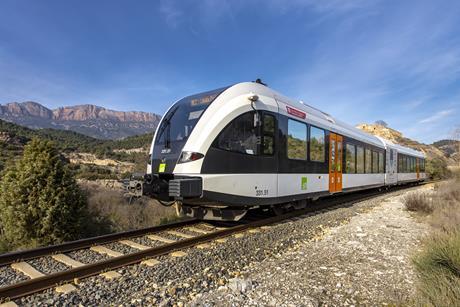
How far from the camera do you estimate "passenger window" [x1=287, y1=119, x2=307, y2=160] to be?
808cm

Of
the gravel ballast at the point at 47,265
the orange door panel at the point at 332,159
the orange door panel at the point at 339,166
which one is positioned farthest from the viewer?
the orange door panel at the point at 339,166

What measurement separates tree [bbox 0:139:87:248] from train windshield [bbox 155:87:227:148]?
234 cm

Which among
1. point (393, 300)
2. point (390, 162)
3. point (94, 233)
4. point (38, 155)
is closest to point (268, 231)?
point (393, 300)

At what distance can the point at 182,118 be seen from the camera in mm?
7148

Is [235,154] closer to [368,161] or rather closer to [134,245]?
[134,245]

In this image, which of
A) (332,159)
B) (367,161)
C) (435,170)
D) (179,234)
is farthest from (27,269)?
(435,170)

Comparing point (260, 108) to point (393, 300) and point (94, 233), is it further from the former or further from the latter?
point (94, 233)

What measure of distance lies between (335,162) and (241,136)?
5.47 m

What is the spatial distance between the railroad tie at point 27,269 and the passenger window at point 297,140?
5845 mm

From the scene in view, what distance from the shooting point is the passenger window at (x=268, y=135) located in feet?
23.5

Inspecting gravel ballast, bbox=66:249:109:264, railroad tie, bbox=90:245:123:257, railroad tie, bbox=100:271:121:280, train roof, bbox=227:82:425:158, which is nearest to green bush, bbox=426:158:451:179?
train roof, bbox=227:82:425:158

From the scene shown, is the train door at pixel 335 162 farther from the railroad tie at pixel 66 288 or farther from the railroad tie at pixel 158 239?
the railroad tie at pixel 66 288

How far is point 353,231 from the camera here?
707cm

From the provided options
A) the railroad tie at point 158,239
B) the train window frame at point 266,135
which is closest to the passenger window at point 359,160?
the train window frame at point 266,135
